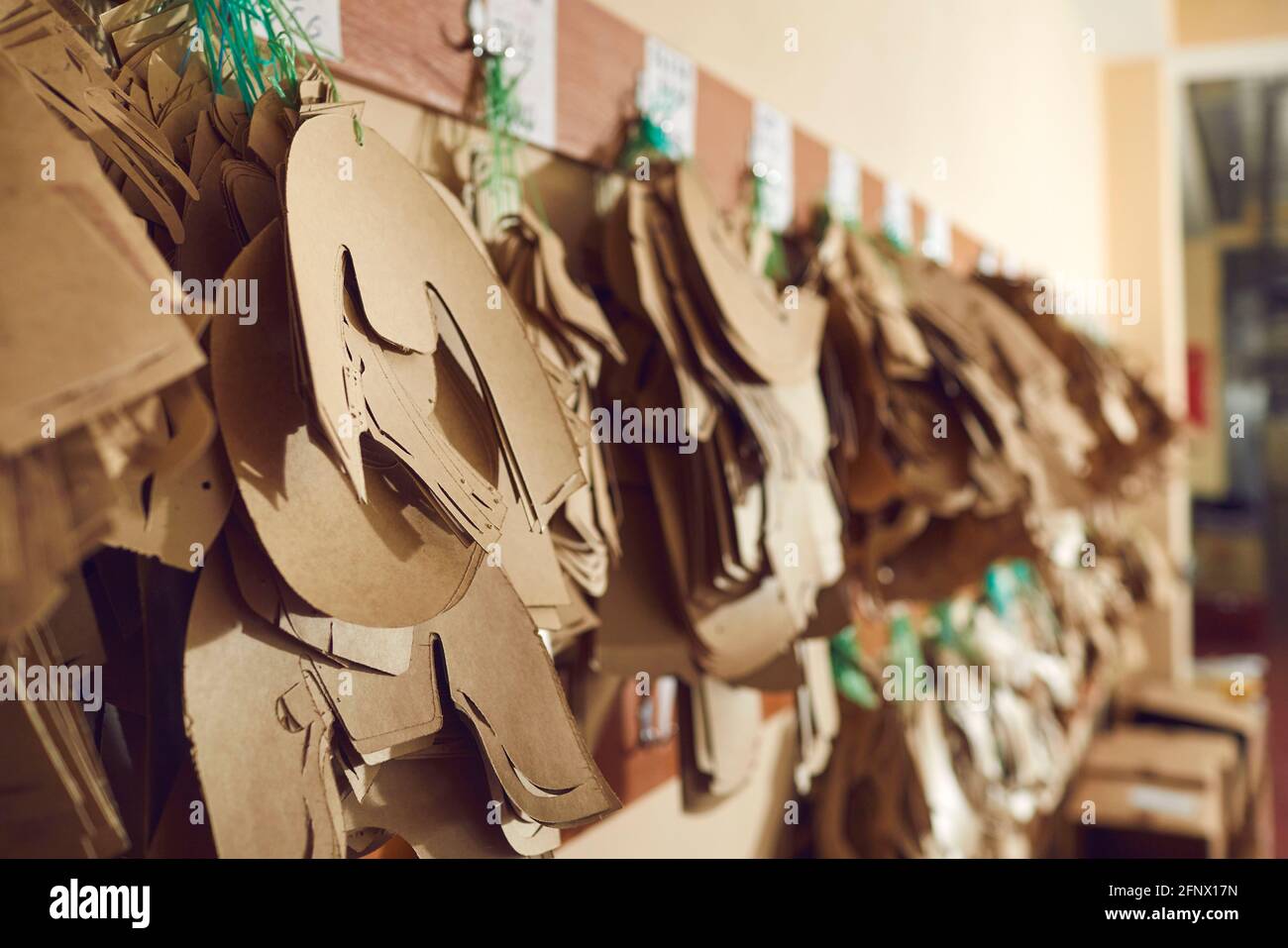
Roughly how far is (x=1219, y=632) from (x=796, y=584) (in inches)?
226

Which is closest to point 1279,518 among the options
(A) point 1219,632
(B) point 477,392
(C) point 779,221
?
(A) point 1219,632

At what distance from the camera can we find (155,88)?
0.49 metres

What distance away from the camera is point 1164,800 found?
2594 mm

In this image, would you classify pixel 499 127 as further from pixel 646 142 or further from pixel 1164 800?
pixel 1164 800

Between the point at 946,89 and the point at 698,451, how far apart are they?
1.55m

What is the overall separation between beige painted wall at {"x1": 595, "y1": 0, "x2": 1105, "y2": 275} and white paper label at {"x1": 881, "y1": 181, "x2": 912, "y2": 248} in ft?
0.13

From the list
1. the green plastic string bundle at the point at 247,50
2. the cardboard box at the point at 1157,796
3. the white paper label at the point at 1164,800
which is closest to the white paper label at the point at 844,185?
the green plastic string bundle at the point at 247,50

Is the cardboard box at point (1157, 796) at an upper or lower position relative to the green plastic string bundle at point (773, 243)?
lower

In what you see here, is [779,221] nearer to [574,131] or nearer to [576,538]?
[574,131]

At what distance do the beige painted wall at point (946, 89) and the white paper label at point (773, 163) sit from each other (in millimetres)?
38

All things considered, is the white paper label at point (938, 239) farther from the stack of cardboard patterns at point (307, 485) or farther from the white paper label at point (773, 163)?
the stack of cardboard patterns at point (307, 485)

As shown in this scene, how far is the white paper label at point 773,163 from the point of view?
1.22 meters

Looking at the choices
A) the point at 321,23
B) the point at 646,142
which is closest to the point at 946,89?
the point at 646,142

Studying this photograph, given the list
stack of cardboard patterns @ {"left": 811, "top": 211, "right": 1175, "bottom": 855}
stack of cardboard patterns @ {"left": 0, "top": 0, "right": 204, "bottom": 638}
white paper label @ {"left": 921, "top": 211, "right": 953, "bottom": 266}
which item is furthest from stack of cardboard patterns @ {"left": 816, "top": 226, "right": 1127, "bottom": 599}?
stack of cardboard patterns @ {"left": 0, "top": 0, "right": 204, "bottom": 638}
